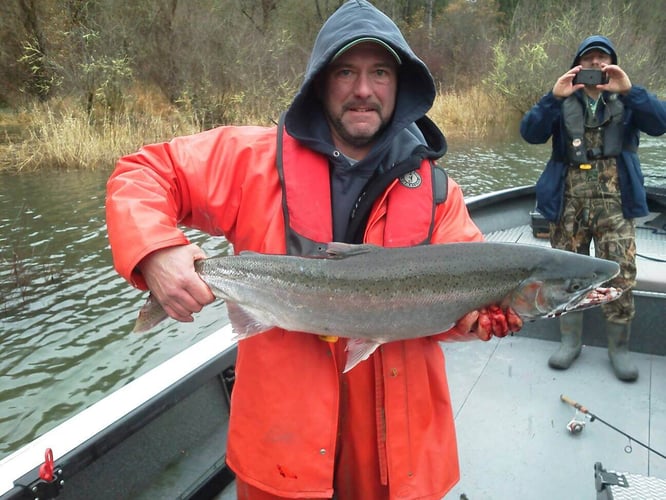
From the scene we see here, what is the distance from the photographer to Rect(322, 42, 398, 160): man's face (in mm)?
2562

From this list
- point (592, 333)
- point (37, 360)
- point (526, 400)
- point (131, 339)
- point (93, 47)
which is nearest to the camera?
point (526, 400)

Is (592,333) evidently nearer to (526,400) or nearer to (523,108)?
(526,400)

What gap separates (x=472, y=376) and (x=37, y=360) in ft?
17.1

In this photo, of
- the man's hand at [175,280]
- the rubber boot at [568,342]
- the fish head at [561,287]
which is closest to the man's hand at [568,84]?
the rubber boot at [568,342]

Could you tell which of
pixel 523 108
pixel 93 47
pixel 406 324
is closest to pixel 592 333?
pixel 406 324

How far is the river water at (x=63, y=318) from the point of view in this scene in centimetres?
628

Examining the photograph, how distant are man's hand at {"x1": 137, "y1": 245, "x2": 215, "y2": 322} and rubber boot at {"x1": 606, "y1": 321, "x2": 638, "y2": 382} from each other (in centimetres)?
394

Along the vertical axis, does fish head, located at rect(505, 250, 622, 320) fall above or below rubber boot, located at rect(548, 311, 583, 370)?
above

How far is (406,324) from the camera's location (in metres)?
2.44

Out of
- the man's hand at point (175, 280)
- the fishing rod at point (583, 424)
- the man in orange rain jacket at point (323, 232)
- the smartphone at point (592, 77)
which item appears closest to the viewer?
the man's hand at point (175, 280)

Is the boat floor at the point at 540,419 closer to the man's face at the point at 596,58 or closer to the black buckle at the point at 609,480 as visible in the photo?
the black buckle at the point at 609,480

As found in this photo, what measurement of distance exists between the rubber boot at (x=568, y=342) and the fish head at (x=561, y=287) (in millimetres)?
2432

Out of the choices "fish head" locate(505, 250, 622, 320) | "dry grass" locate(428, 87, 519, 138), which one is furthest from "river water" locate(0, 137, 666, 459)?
"dry grass" locate(428, 87, 519, 138)

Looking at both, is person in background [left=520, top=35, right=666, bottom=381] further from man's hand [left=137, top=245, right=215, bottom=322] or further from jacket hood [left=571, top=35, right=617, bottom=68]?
man's hand [left=137, top=245, right=215, bottom=322]
